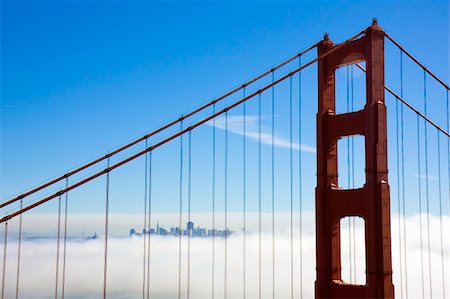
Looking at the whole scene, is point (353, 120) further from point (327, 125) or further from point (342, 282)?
point (342, 282)

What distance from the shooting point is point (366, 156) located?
2203cm

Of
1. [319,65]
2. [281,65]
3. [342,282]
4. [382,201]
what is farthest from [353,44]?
[342,282]

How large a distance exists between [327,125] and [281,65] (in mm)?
4001

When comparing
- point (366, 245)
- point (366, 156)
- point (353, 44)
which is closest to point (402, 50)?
point (353, 44)

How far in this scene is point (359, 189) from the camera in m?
22.2

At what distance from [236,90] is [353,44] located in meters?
4.86

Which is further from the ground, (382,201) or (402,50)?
(402,50)

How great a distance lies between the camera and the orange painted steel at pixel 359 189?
70.4 ft

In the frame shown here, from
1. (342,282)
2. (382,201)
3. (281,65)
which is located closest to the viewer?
(382,201)

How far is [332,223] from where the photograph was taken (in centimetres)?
2284

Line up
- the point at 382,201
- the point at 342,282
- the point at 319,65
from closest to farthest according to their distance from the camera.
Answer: the point at 382,201, the point at 342,282, the point at 319,65

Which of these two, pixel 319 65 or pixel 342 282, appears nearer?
pixel 342 282

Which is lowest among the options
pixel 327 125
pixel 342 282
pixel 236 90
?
pixel 342 282

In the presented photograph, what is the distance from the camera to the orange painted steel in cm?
2145
